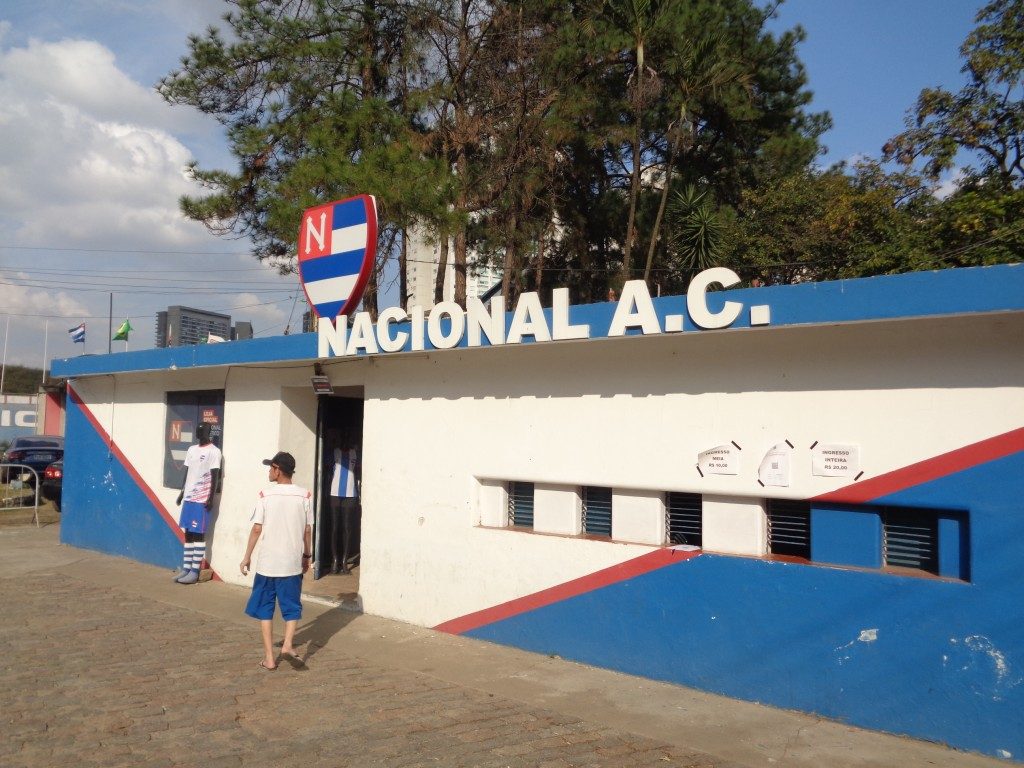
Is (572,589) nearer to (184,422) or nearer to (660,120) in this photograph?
(184,422)

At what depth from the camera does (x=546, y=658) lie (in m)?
7.35

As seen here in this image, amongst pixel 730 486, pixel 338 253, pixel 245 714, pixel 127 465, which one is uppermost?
pixel 338 253

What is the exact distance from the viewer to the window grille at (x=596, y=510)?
7328 mm

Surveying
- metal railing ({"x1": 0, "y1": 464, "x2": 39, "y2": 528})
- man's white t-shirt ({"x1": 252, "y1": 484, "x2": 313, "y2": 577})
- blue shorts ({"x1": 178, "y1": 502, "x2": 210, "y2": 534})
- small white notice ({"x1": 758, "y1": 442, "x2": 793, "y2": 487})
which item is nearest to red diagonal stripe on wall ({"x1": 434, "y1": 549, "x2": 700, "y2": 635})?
small white notice ({"x1": 758, "y1": 442, "x2": 793, "y2": 487})

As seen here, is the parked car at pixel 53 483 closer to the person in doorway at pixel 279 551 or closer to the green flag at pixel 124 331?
the green flag at pixel 124 331

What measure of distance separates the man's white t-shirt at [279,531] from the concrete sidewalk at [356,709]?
859 mm

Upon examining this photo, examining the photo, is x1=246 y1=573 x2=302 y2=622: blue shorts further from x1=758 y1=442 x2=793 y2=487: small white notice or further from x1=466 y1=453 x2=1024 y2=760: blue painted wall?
x1=758 y1=442 x2=793 y2=487: small white notice

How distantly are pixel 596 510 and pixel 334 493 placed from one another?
4290 mm

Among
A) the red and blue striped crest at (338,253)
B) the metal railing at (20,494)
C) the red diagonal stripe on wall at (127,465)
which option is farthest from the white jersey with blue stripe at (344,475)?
the metal railing at (20,494)

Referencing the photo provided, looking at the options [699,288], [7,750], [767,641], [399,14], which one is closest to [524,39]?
[399,14]

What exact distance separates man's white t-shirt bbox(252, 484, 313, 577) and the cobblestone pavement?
855 mm

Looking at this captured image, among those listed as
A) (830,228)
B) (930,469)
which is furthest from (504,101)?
(930,469)

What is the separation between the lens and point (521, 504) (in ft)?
26.2

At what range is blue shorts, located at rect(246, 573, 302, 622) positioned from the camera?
7016 millimetres
